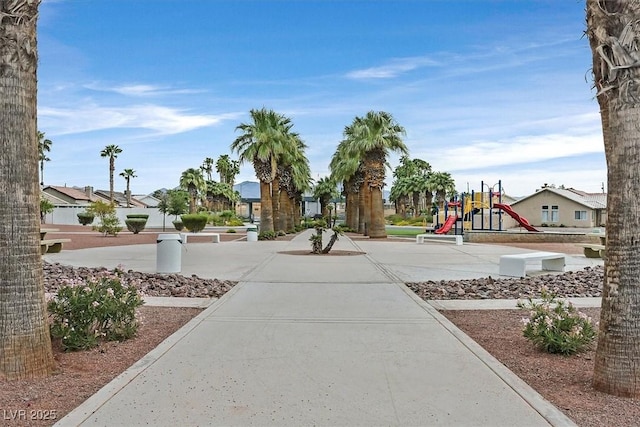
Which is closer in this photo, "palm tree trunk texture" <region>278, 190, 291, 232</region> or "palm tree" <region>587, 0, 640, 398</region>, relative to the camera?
"palm tree" <region>587, 0, 640, 398</region>

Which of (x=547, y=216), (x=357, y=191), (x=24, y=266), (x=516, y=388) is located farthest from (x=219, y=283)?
(x=547, y=216)

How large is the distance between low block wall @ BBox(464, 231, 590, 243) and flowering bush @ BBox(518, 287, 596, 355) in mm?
29090

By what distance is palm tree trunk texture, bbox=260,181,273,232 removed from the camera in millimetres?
36969

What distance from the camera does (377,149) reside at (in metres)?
37.6

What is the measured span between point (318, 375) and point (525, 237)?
3186 centimetres

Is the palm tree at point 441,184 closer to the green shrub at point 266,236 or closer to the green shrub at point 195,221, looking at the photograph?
the green shrub at point 195,221

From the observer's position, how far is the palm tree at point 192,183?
254 feet

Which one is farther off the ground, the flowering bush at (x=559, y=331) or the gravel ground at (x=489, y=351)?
A: the flowering bush at (x=559, y=331)

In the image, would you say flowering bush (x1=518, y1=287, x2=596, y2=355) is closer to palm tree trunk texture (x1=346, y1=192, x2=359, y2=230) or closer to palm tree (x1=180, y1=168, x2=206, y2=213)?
palm tree trunk texture (x1=346, y1=192, x2=359, y2=230)

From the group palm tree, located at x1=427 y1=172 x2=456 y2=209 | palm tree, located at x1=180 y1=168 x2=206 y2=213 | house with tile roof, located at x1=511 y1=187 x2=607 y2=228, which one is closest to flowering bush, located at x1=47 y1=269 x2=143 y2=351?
house with tile roof, located at x1=511 y1=187 x2=607 y2=228

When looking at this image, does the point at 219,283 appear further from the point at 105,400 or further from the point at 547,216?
the point at 547,216

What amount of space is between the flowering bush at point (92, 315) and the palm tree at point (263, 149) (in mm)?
29079

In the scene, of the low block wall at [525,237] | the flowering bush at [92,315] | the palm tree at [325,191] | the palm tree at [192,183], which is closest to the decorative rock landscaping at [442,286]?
the flowering bush at [92,315]

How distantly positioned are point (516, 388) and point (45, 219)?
71.3 meters
